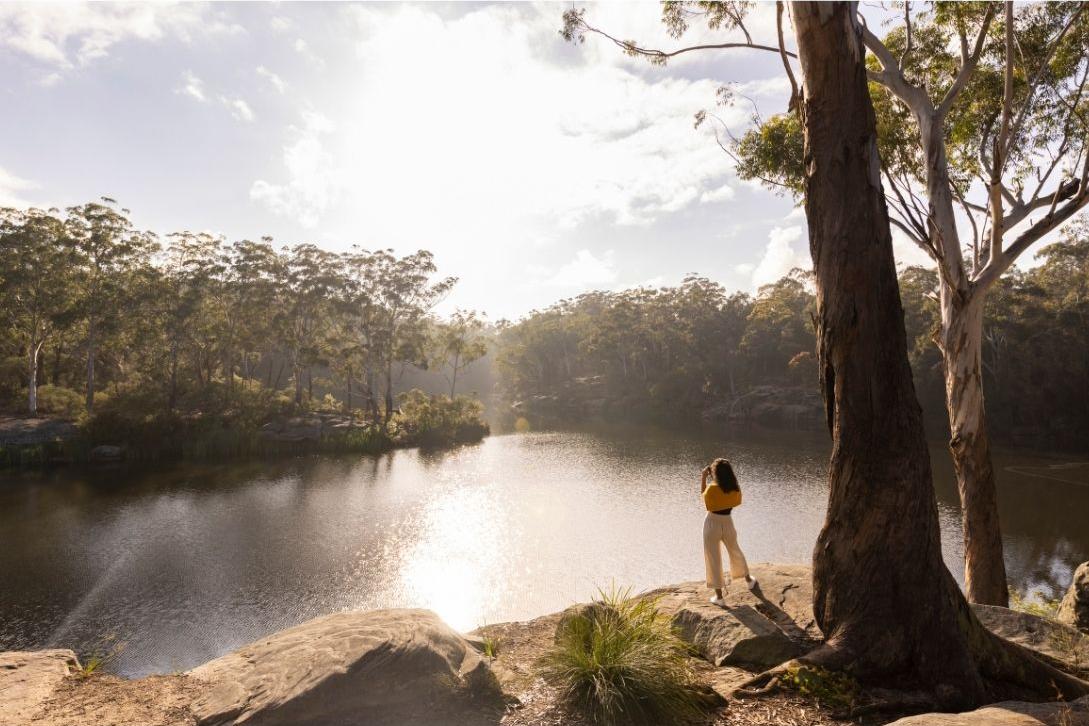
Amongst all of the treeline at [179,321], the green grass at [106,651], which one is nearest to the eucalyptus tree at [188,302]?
the treeline at [179,321]

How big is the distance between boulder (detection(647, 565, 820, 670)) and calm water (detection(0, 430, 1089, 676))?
610cm

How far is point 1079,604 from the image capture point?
6082 mm

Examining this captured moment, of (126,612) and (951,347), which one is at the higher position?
(951,347)

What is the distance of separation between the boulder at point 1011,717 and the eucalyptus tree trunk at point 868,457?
707 millimetres

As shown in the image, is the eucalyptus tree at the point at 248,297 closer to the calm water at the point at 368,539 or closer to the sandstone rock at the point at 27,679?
the calm water at the point at 368,539

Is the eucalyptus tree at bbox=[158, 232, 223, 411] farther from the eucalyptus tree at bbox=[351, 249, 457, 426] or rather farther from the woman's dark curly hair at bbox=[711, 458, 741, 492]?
the woman's dark curly hair at bbox=[711, 458, 741, 492]

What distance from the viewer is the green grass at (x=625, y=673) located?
12.0 ft

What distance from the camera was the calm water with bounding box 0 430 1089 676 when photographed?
424 inches

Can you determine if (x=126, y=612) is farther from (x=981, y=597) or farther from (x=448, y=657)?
(x=981, y=597)

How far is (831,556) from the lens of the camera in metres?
4.34

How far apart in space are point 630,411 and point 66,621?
4472 cm

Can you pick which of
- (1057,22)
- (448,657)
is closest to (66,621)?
(448,657)

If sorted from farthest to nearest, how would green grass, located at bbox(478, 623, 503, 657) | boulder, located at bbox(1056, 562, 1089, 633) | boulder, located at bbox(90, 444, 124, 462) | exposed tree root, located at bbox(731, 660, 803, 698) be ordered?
1. boulder, located at bbox(90, 444, 124, 462)
2. boulder, located at bbox(1056, 562, 1089, 633)
3. green grass, located at bbox(478, 623, 503, 657)
4. exposed tree root, located at bbox(731, 660, 803, 698)

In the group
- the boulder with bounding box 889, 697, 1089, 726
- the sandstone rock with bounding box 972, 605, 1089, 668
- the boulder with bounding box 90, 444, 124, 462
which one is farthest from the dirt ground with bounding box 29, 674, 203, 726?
the boulder with bounding box 90, 444, 124, 462
